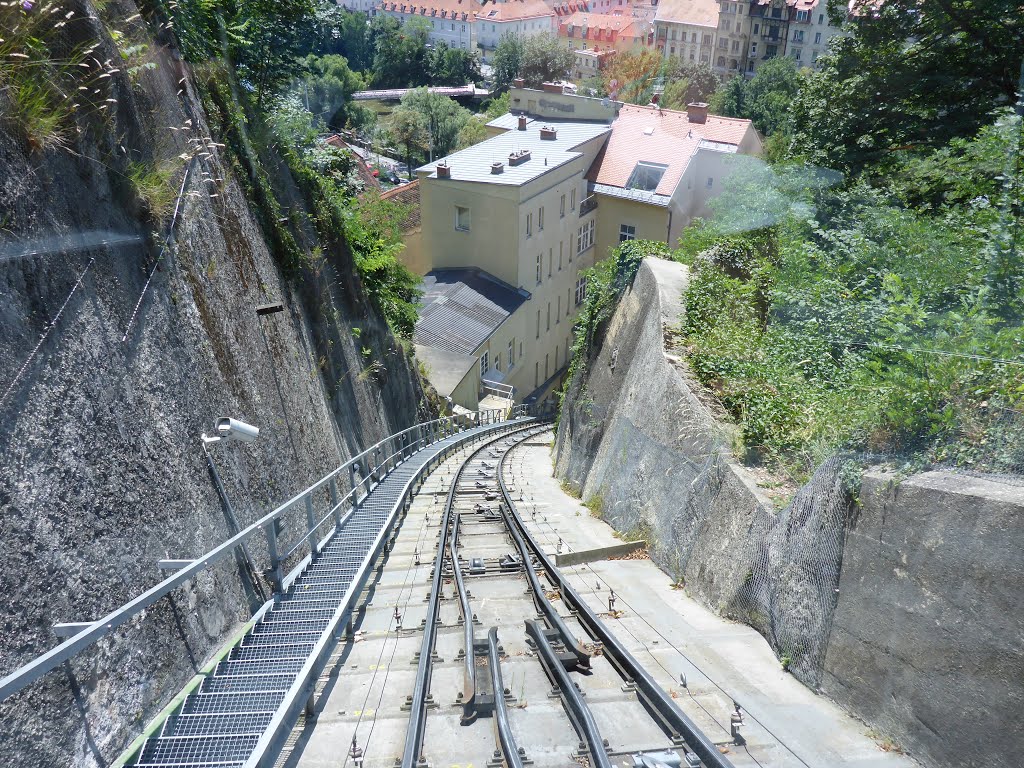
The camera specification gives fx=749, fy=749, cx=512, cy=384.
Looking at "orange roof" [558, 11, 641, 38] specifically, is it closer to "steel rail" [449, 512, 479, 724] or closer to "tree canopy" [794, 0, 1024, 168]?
"tree canopy" [794, 0, 1024, 168]

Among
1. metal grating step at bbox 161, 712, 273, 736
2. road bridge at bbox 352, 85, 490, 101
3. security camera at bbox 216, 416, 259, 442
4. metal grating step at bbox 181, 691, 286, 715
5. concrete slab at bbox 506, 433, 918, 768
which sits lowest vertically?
road bridge at bbox 352, 85, 490, 101

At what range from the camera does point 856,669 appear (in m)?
5.37

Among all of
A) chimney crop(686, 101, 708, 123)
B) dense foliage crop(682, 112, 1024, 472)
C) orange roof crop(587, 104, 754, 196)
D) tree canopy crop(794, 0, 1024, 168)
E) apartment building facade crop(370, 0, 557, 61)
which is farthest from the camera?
apartment building facade crop(370, 0, 557, 61)

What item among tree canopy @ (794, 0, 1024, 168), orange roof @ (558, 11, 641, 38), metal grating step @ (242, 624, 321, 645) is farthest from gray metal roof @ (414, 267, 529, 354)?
orange roof @ (558, 11, 641, 38)

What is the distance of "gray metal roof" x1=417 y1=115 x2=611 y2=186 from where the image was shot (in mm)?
31450

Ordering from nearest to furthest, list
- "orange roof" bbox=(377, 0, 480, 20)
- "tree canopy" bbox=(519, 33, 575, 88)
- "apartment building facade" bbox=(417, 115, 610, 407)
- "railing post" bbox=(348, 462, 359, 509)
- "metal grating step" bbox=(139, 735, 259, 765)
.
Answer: "metal grating step" bbox=(139, 735, 259, 765) < "railing post" bbox=(348, 462, 359, 509) < "apartment building facade" bbox=(417, 115, 610, 407) < "tree canopy" bbox=(519, 33, 575, 88) < "orange roof" bbox=(377, 0, 480, 20)

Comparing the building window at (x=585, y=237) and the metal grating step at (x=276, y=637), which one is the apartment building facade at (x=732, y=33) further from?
the metal grating step at (x=276, y=637)

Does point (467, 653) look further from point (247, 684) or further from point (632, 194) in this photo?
point (632, 194)

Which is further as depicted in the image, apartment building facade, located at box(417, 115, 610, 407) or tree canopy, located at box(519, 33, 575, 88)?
tree canopy, located at box(519, 33, 575, 88)

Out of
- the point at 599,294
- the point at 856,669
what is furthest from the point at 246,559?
the point at 599,294

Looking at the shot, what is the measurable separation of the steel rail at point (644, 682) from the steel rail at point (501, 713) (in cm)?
92

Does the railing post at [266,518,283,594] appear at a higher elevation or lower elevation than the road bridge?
higher

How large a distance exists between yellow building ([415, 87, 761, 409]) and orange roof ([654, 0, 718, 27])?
109 feet

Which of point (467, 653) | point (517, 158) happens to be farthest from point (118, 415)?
point (517, 158)
